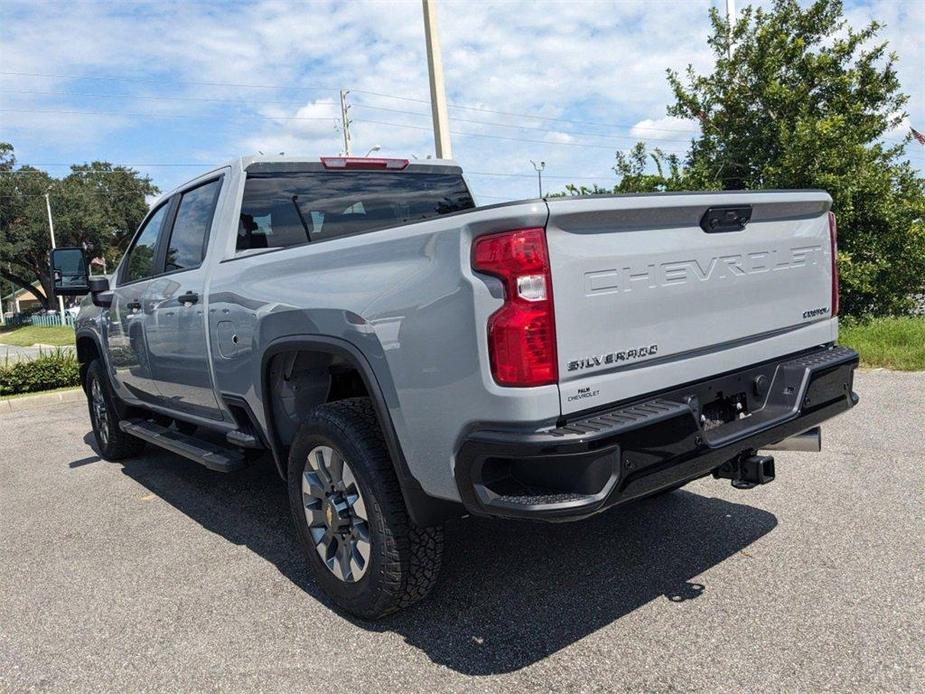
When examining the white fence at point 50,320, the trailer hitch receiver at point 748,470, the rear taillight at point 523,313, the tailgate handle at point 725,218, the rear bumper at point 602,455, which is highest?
the tailgate handle at point 725,218

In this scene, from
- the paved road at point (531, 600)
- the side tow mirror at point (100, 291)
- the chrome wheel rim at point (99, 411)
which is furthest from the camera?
the chrome wheel rim at point (99, 411)

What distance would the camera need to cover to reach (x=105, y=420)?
6.17 m

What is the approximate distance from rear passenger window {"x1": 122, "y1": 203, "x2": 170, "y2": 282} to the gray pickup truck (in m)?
1.10

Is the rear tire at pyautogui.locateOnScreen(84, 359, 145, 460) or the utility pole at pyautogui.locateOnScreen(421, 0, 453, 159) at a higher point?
the utility pole at pyautogui.locateOnScreen(421, 0, 453, 159)

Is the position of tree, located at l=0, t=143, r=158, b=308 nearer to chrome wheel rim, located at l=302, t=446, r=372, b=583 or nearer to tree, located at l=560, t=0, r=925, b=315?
tree, located at l=560, t=0, r=925, b=315

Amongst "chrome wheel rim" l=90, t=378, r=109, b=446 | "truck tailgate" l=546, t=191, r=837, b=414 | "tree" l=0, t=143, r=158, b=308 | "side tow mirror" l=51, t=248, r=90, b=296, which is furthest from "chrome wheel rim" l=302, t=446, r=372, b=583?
"tree" l=0, t=143, r=158, b=308

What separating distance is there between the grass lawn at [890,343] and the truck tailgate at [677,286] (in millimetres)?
5051

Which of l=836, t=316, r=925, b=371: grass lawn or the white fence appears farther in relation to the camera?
the white fence

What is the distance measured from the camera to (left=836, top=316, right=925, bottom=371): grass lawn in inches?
305

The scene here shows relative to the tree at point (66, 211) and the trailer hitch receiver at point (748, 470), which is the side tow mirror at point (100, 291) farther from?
the tree at point (66, 211)

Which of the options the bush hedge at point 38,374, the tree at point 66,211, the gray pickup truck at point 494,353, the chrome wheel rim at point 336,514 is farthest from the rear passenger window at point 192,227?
the tree at point 66,211

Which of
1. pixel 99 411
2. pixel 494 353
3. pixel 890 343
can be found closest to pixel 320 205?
pixel 494 353

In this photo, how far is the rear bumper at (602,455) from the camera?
7.61 ft

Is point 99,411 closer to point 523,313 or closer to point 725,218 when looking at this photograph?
point 523,313
